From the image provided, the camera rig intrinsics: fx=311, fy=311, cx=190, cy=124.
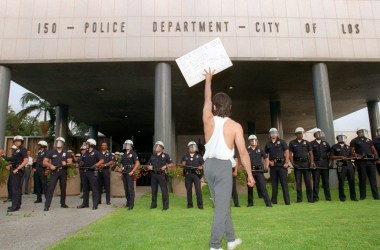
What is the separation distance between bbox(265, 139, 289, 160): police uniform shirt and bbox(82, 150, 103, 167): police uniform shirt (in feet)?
16.3

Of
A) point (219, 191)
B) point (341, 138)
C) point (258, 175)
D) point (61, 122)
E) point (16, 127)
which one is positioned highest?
point (16, 127)

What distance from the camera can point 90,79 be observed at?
15.8 metres

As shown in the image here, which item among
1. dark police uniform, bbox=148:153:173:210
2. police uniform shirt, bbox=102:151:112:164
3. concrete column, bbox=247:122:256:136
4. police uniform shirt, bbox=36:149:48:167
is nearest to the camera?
dark police uniform, bbox=148:153:173:210

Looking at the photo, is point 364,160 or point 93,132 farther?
point 93,132

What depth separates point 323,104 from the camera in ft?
45.2

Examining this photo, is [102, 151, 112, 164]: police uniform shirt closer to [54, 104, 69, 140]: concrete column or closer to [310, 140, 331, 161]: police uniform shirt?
[310, 140, 331, 161]: police uniform shirt

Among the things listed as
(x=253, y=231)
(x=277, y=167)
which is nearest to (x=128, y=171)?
(x=277, y=167)

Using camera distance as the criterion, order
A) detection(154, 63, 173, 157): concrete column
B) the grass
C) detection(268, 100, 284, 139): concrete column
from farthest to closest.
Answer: detection(268, 100, 284, 139): concrete column
detection(154, 63, 173, 157): concrete column
the grass

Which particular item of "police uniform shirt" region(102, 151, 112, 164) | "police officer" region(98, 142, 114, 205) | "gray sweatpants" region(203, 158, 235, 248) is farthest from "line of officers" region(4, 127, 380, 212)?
"gray sweatpants" region(203, 158, 235, 248)

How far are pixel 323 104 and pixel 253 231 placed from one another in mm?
10556

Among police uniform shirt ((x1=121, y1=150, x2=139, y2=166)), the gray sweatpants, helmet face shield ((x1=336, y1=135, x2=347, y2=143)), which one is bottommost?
the gray sweatpants

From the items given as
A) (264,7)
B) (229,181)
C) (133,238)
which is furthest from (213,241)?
(264,7)

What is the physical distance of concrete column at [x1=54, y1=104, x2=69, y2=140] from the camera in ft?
64.5

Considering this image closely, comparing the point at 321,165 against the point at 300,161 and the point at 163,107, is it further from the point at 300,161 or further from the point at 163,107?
the point at 163,107
